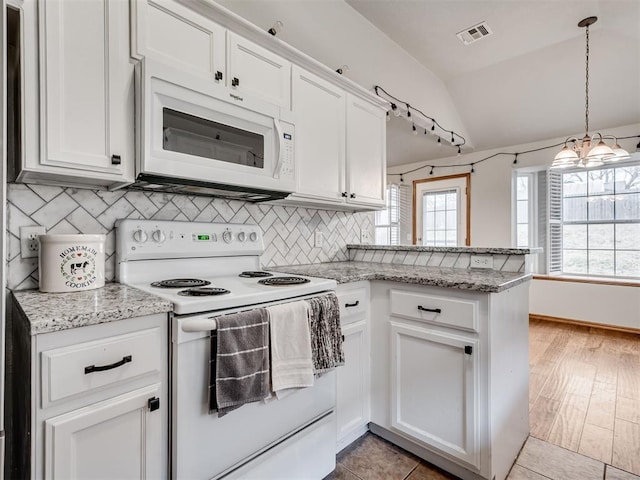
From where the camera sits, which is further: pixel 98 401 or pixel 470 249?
pixel 470 249

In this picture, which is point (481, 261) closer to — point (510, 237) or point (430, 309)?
point (430, 309)

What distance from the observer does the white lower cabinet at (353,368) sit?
5.65ft

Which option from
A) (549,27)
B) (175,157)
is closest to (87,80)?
(175,157)

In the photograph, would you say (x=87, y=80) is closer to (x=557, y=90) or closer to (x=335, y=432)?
(x=335, y=432)

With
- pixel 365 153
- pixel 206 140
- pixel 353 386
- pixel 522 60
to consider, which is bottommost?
pixel 353 386

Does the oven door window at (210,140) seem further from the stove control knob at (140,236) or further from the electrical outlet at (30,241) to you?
the electrical outlet at (30,241)

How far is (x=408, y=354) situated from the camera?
5.69 ft

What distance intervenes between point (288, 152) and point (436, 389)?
4.63ft

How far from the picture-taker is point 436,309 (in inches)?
63.4

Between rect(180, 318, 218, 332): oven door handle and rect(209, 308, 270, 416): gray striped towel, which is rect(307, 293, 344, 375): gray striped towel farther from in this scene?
rect(180, 318, 218, 332): oven door handle

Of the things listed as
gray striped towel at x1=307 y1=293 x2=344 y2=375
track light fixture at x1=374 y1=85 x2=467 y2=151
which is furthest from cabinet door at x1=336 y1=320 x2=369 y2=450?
track light fixture at x1=374 y1=85 x2=467 y2=151

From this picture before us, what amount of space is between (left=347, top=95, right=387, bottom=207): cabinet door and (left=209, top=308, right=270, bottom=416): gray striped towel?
4.29ft

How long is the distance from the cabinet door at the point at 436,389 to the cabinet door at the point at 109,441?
116cm

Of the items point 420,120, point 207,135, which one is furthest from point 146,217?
point 420,120
